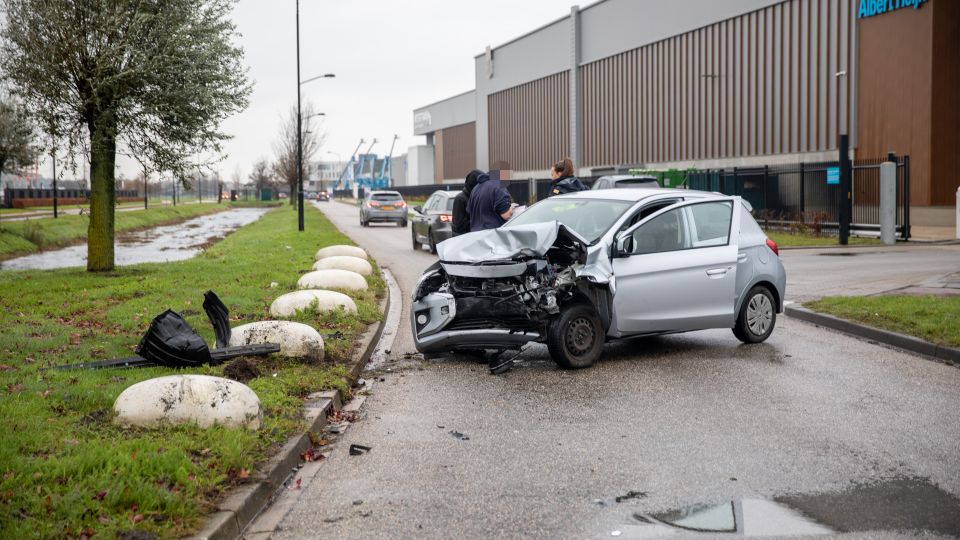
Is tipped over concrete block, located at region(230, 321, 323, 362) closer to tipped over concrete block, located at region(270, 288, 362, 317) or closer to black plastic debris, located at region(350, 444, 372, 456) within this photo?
tipped over concrete block, located at region(270, 288, 362, 317)

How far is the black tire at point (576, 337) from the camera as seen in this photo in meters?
8.24

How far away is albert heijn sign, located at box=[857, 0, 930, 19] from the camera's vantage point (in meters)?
34.8

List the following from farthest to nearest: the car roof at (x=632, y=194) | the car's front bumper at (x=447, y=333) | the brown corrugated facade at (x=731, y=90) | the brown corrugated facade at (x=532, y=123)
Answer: the brown corrugated facade at (x=532, y=123) → the brown corrugated facade at (x=731, y=90) → the car roof at (x=632, y=194) → the car's front bumper at (x=447, y=333)

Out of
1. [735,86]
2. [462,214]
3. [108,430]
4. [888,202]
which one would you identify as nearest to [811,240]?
[888,202]

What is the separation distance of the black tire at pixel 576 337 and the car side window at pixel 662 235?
0.79 m

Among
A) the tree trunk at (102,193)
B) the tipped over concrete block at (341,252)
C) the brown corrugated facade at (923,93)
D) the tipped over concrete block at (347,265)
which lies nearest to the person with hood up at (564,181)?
the tipped over concrete block at (347,265)

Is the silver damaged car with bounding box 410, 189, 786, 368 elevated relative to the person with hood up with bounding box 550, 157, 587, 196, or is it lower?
lower

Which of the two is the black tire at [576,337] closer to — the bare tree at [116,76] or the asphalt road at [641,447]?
the asphalt road at [641,447]

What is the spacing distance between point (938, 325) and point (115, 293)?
10.6 m

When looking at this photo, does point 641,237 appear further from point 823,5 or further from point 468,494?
point 823,5

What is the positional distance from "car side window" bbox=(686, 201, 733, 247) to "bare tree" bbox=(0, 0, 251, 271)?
10.1 meters

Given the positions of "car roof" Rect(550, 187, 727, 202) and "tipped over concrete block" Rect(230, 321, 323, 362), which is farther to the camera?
"car roof" Rect(550, 187, 727, 202)

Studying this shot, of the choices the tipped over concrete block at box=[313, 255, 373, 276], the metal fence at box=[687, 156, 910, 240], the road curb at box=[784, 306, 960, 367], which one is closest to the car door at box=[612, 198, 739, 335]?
the road curb at box=[784, 306, 960, 367]

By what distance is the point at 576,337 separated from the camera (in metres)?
8.38
